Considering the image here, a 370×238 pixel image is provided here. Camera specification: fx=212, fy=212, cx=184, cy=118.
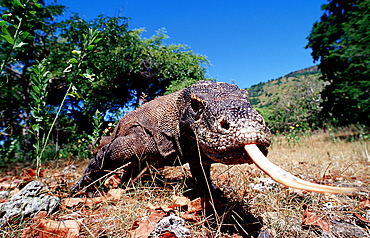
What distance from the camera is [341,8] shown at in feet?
47.5

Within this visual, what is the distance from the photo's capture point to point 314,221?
158cm

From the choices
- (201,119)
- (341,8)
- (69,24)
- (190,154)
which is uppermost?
(341,8)

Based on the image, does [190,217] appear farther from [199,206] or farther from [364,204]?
[364,204]

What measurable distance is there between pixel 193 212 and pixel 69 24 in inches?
405

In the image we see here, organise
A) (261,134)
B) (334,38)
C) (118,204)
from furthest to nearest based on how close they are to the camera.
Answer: (334,38), (118,204), (261,134)

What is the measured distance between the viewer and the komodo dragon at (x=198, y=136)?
1250 mm

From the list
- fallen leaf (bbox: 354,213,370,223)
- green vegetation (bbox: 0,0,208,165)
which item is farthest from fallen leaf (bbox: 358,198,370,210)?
green vegetation (bbox: 0,0,208,165)

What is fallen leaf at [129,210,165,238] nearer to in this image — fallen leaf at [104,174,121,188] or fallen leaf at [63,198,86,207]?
fallen leaf at [63,198,86,207]

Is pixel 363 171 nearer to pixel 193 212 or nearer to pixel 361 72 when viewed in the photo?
pixel 193 212

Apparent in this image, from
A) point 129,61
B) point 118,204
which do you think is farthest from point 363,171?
point 129,61

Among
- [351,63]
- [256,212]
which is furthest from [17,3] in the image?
[351,63]

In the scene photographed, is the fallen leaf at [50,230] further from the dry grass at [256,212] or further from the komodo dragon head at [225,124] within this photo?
the komodo dragon head at [225,124]

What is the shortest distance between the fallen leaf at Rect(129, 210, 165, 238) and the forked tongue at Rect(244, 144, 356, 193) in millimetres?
795

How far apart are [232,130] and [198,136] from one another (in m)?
0.38
